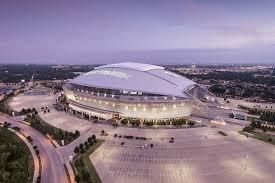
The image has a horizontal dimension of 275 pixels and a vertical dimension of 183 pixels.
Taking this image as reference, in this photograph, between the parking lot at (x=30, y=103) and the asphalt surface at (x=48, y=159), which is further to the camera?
the parking lot at (x=30, y=103)

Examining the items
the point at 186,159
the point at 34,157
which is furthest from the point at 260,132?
the point at 34,157

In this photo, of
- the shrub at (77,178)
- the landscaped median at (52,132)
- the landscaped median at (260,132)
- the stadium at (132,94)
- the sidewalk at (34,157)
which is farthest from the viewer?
the stadium at (132,94)

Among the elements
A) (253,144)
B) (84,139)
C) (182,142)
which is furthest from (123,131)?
(253,144)

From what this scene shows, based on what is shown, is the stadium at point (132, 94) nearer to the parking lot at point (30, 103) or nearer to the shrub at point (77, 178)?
the parking lot at point (30, 103)

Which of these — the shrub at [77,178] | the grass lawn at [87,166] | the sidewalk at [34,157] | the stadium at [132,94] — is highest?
the stadium at [132,94]

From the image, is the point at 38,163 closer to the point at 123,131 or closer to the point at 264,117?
the point at 123,131

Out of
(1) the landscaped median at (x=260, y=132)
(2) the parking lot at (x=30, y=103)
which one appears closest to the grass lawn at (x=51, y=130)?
(2) the parking lot at (x=30, y=103)

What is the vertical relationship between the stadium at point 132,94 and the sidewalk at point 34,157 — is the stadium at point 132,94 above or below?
above
